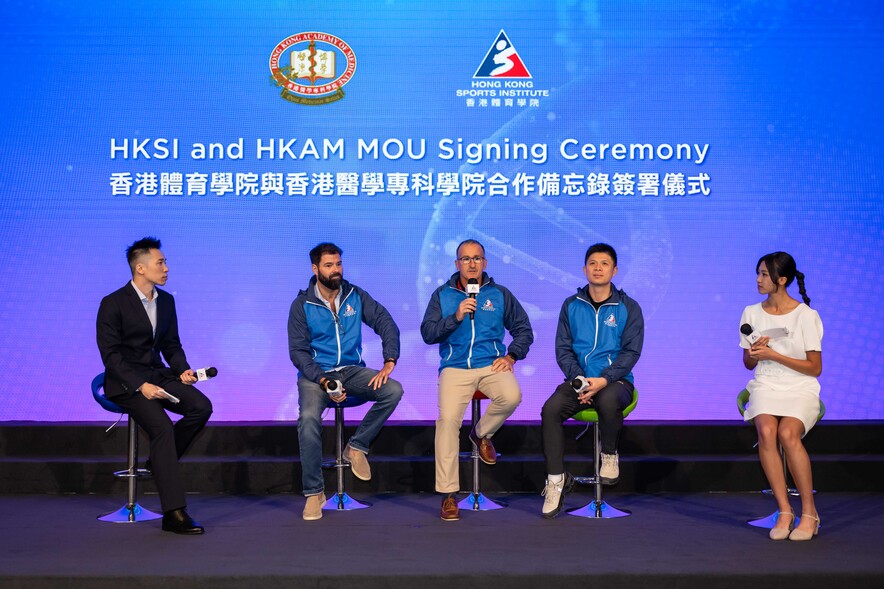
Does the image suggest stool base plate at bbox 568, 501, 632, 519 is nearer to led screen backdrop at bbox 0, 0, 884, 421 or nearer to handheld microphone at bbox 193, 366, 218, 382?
led screen backdrop at bbox 0, 0, 884, 421

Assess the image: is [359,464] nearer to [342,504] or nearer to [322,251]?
[342,504]

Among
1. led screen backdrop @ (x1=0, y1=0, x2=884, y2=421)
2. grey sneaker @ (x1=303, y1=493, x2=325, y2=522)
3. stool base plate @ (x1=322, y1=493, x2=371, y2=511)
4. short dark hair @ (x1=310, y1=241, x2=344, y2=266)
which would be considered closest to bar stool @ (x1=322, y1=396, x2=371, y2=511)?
stool base plate @ (x1=322, y1=493, x2=371, y2=511)

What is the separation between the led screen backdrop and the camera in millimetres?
5770

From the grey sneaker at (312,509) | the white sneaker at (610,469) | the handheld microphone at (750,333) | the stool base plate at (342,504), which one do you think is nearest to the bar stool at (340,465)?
the stool base plate at (342,504)

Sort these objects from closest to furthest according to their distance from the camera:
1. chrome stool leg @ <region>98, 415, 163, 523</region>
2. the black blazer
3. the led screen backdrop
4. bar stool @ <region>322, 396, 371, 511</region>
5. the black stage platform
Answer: the black blazer, chrome stool leg @ <region>98, 415, 163, 523</region>, bar stool @ <region>322, 396, 371, 511</region>, the black stage platform, the led screen backdrop

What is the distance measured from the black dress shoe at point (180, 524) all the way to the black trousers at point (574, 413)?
1537 mm

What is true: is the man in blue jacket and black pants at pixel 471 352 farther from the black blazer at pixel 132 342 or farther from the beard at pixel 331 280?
the black blazer at pixel 132 342

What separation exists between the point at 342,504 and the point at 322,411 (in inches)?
18.8

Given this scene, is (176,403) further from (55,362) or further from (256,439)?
(55,362)

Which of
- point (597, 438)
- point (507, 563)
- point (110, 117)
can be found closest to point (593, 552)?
point (507, 563)

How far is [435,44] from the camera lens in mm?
5820

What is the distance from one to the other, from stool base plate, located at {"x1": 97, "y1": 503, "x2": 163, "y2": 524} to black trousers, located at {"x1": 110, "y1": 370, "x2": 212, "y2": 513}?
30 cm

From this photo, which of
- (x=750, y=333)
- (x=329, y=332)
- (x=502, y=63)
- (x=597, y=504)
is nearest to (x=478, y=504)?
(x=597, y=504)

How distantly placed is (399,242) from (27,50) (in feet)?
8.39
